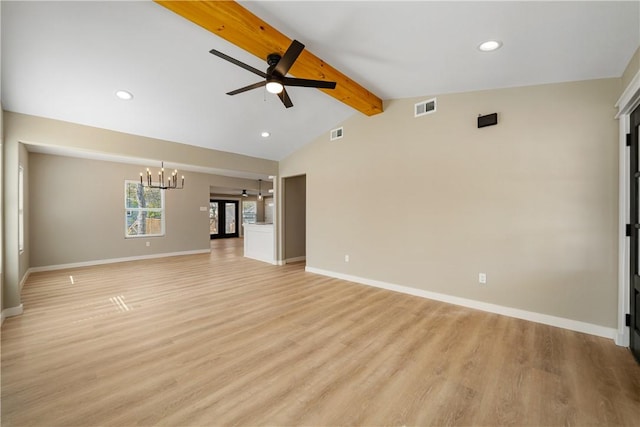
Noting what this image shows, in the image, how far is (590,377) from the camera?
2.16 meters

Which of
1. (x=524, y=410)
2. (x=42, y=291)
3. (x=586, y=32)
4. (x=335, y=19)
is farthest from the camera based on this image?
(x=42, y=291)

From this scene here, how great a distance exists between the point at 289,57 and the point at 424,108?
2.61m

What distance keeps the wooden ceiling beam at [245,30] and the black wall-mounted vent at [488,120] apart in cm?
192

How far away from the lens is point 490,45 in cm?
257

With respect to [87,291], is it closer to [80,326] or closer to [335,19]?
[80,326]

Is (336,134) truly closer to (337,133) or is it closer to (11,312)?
(337,133)

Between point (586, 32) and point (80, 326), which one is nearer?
point (586, 32)

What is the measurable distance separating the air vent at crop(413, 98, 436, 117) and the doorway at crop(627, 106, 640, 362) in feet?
6.80

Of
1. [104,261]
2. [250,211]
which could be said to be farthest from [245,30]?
[250,211]

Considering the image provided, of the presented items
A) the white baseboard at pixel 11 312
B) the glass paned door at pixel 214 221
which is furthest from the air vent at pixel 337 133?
the glass paned door at pixel 214 221

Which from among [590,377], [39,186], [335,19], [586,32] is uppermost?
[335,19]

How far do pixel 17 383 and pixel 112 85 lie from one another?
3.10m

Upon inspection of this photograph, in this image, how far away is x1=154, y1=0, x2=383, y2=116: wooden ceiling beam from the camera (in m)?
2.16

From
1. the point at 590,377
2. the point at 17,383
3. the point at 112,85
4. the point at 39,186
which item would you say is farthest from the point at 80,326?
the point at 590,377
